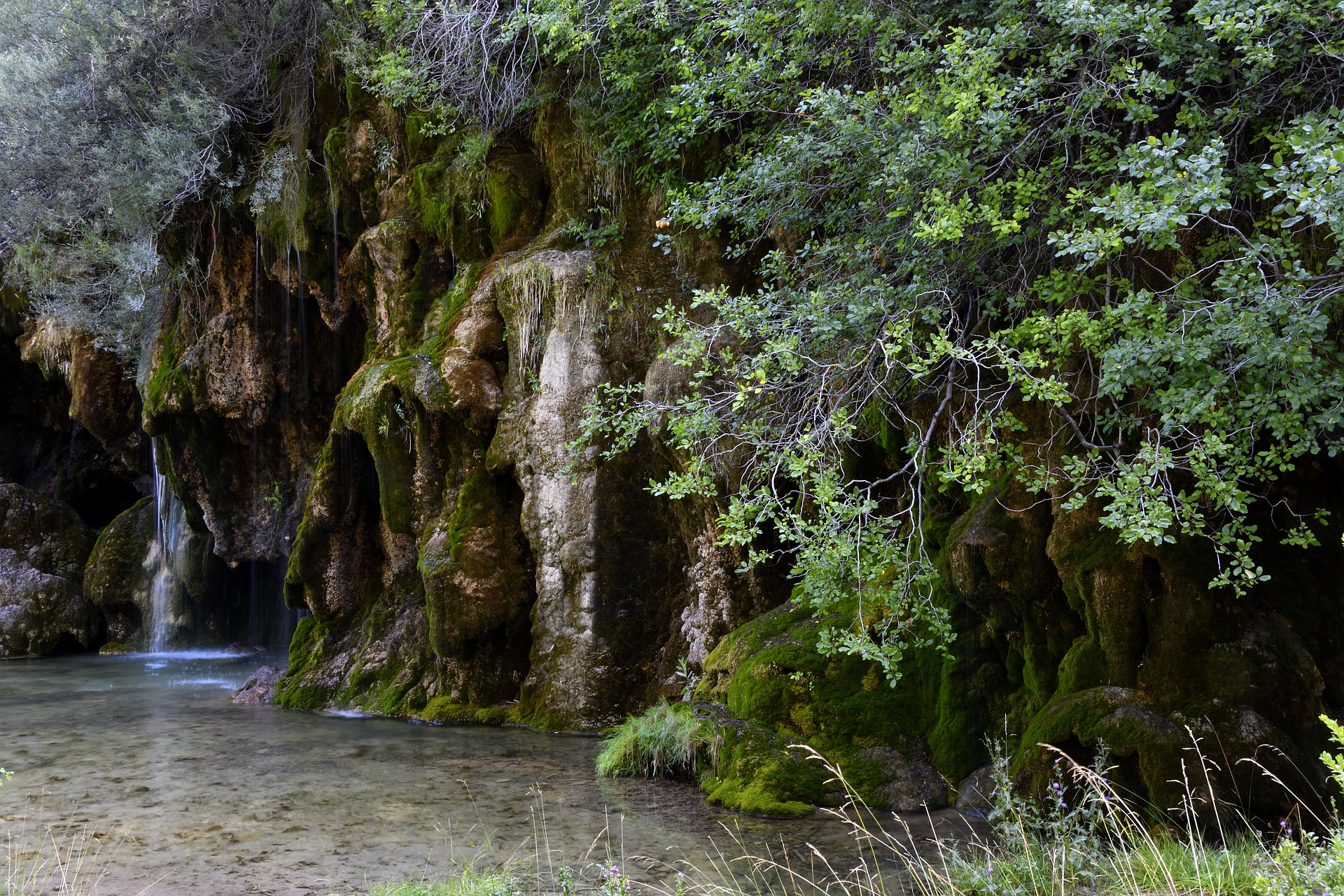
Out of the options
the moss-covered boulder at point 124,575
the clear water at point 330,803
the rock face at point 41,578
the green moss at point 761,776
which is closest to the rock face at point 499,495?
the clear water at point 330,803

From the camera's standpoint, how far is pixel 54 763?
9.55m

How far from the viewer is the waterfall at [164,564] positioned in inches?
805

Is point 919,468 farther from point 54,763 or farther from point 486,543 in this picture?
point 54,763

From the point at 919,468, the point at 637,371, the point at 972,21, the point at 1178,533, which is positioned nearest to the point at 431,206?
the point at 637,371

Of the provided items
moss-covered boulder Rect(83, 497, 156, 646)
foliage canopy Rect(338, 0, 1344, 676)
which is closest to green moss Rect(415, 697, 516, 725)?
foliage canopy Rect(338, 0, 1344, 676)

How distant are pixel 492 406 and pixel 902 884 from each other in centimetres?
799

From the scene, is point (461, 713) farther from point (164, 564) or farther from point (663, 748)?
point (164, 564)

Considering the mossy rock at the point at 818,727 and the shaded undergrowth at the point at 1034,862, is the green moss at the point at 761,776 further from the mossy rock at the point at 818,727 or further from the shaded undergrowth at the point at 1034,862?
the shaded undergrowth at the point at 1034,862

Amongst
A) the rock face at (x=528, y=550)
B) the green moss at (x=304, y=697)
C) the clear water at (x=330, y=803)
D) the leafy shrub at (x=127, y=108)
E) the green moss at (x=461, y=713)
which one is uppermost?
the leafy shrub at (x=127, y=108)

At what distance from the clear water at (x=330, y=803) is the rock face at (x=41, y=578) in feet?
31.9

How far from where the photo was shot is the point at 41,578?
2109 cm

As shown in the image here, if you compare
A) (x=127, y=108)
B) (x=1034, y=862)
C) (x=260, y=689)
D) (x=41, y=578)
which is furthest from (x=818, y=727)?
(x=41, y=578)

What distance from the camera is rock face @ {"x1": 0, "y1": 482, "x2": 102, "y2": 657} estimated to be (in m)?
20.5

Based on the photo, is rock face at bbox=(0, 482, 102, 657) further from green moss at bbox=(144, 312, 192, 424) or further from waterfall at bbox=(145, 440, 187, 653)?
green moss at bbox=(144, 312, 192, 424)
